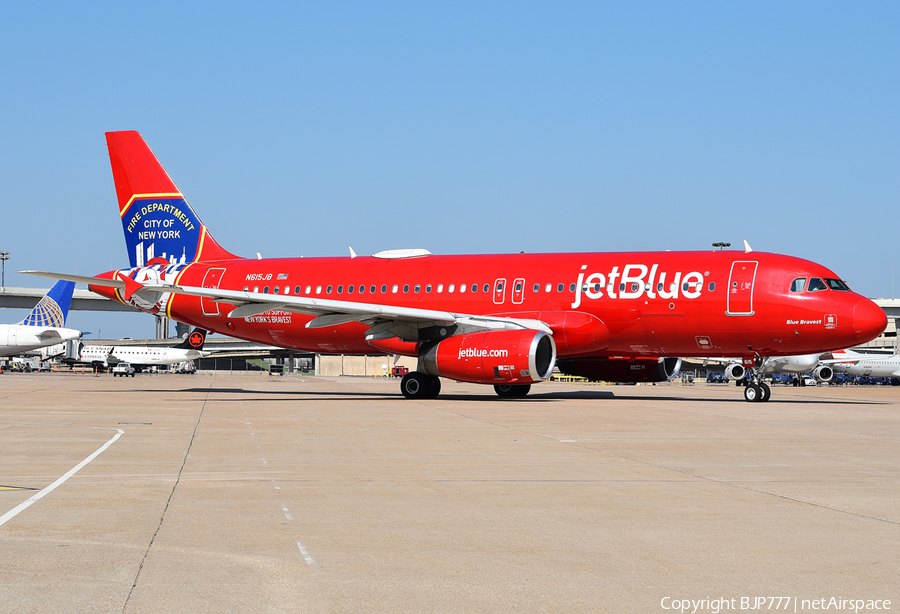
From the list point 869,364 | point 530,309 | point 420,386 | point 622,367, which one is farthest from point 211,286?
point 869,364

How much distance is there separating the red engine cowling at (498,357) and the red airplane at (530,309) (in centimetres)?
4

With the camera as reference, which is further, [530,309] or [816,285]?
[530,309]

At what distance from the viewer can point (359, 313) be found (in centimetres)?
2505

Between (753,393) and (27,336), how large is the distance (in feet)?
171

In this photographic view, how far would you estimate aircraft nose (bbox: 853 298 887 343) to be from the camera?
23188mm

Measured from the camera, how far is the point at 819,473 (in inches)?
399

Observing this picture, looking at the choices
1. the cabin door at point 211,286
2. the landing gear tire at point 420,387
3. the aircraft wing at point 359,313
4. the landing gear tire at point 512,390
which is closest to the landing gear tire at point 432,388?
the landing gear tire at point 420,387

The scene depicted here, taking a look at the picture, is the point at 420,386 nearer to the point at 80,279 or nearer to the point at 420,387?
the point at 420,387

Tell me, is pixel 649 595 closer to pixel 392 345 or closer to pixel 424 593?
pixel 424 593

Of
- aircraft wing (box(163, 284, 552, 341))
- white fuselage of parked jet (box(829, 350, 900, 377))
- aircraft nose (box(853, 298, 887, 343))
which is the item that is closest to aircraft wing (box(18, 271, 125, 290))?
aircraft wing (box(163, 284, 552, 341))

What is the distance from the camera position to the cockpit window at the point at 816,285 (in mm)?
23594

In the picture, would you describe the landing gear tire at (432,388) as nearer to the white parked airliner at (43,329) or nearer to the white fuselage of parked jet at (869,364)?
the white parked airliner at (43,329)

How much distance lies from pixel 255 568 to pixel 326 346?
78.9 feet

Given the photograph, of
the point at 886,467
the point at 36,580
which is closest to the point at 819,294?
the point at 886,467
